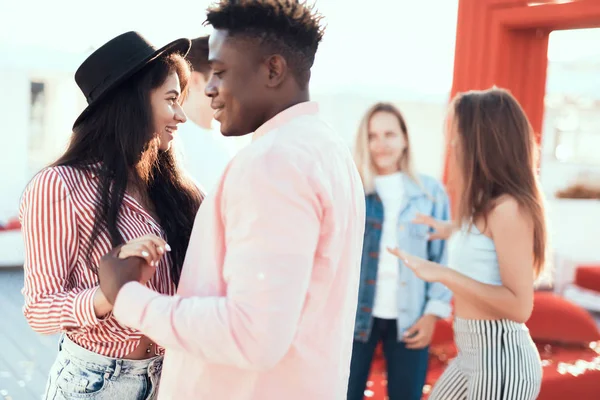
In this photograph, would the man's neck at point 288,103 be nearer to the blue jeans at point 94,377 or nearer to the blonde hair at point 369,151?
the blue jeans at point 94,377

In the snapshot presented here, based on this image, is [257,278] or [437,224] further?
[437,224]

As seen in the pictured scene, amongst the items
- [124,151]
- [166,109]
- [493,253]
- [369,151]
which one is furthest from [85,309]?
[369,151]

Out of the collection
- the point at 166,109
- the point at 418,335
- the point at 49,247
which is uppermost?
the point at 166,109

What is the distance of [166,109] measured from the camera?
1.70 metres

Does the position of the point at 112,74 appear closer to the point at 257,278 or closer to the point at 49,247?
the point at 49,247

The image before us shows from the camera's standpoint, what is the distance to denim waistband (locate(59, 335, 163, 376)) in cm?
157

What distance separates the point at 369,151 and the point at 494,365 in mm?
1506

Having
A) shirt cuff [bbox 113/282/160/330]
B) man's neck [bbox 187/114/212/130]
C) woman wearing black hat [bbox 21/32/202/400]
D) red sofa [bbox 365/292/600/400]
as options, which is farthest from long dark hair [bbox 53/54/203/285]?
red sofa [bbox 365/292/600/400]


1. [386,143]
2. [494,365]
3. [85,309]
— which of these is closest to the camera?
[85,309]

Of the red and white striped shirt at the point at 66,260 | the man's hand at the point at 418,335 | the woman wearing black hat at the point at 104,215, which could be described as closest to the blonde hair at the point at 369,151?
the man's hand at the point at 418,335

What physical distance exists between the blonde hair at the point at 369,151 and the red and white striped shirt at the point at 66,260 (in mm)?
1895

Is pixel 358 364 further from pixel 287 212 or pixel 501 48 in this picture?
pixel 287 212

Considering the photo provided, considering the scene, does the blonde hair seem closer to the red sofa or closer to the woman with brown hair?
the woman with brown hair

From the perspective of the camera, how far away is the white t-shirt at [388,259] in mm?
3128
